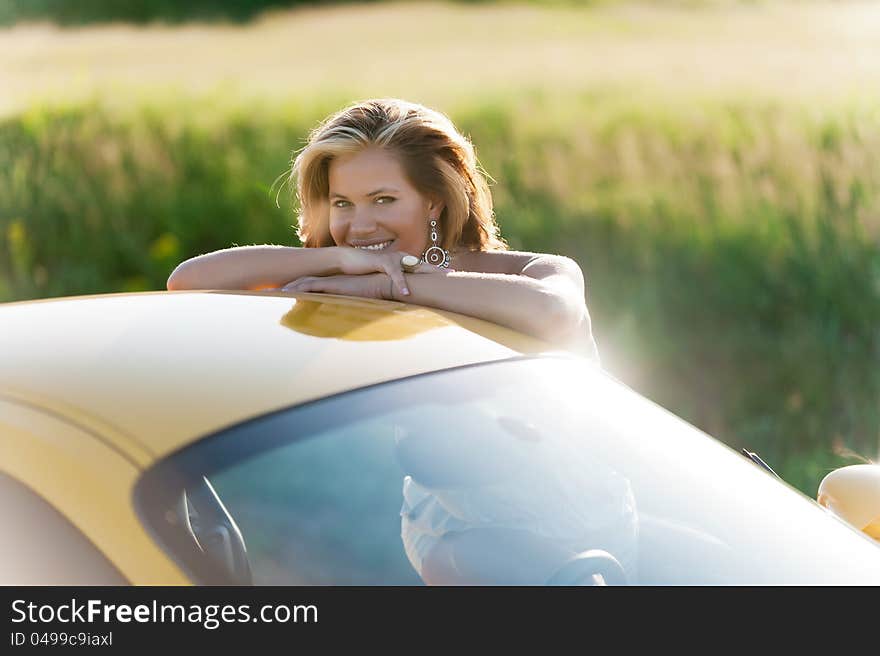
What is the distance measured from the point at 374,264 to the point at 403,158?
2.00 feet

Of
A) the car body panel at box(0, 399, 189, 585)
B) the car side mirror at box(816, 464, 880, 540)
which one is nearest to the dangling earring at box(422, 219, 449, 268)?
the car side mirror at box(816, 464, 880, 540)

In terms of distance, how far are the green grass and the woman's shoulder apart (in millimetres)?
3771

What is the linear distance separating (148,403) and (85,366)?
7.1 inches

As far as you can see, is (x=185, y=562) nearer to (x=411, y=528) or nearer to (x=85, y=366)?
(x=85, y=366)

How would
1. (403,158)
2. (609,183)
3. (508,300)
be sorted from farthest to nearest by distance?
(609,183), (403,158), (508,300)

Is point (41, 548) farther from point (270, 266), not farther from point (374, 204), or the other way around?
point (374, 204)

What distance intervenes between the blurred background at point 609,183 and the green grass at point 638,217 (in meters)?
0.01

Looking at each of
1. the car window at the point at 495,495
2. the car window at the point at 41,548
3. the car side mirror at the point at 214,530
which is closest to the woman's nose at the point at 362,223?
the car window at the point at 495,495

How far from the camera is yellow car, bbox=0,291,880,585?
60.8 inches

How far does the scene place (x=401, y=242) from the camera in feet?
10.0

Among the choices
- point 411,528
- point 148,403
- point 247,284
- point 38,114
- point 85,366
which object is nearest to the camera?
point 148,403

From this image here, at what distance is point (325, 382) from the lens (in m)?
1.78

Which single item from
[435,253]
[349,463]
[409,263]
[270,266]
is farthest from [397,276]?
[349,463]
